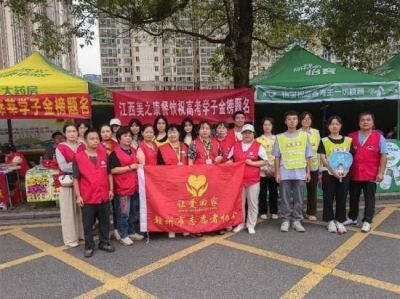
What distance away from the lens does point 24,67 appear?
26.3 ft

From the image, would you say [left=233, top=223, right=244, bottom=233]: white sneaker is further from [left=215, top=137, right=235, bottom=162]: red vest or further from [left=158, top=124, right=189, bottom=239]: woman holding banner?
[left=215, top=137, right=235, bottom=162]: red vest

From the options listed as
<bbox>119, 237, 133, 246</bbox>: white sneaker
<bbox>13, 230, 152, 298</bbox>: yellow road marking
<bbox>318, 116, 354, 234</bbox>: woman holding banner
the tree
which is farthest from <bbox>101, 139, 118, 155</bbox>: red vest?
the tree

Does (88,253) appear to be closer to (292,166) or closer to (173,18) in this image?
(292,166)

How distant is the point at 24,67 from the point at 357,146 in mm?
6788

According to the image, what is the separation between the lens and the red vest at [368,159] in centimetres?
520

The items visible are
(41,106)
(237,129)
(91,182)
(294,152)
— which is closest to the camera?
(91,182)

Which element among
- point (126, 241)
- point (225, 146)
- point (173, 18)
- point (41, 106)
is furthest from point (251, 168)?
point (173, 18)

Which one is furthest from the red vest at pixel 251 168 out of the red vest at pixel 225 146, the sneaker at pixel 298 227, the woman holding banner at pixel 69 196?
the woman holding banner at pixel 69 196

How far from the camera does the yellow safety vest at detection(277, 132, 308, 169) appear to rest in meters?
5.22

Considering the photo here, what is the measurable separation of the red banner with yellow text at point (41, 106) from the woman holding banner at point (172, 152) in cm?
253

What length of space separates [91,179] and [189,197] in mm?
1364

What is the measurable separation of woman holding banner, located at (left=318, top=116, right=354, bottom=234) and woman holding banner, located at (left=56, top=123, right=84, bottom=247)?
10.8ft

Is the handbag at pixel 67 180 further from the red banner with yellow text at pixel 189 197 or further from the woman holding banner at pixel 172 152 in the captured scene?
the woman holding banner at pixel 172 152

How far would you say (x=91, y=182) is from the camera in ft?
14.7
